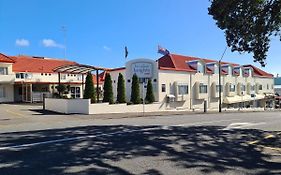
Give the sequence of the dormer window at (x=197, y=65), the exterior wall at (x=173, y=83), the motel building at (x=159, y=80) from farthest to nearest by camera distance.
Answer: the dormer window at (x=197, y=65) → the exterior wall at (x=173, y=83) → the motel building at (x=159, y=80)

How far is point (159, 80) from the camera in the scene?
127 feet

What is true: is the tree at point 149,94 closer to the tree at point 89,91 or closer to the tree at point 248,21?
the tree at point 89,91

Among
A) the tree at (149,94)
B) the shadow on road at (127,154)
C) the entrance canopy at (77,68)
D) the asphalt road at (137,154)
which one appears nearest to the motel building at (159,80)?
the tree at (149,94)

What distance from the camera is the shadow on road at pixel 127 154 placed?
7.24m

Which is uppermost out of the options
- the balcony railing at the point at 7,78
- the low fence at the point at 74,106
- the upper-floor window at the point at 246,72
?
the upper-floor window at the point at 246,72

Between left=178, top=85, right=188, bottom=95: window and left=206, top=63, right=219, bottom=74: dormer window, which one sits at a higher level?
left=206, top=63, right=219, bottom=74: dormer window

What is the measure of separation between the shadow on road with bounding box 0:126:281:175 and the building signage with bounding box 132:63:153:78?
25212 millimetres

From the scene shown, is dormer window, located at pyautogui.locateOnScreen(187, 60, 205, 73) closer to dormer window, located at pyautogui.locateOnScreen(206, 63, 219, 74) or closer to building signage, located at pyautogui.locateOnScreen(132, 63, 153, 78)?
dormer window, located at pyautogui.locateOnScreen(206, 63, 219, 74)

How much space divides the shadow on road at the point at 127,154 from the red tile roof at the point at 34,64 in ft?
125

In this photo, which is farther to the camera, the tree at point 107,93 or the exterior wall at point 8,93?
the exterior wall at point 8,93

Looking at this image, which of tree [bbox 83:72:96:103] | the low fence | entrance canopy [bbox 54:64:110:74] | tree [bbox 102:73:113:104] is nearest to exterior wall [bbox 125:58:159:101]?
entrance canopy [bbox 54:64:110:74]

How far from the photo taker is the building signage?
37.4 m

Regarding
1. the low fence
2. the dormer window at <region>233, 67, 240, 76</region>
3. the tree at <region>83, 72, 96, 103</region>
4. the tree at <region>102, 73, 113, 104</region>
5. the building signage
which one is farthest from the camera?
the dormer window at <region>233, 67, 240, 76</region>

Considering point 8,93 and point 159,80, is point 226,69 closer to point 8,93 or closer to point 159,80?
point 159,80
